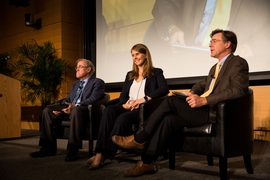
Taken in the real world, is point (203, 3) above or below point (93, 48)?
above

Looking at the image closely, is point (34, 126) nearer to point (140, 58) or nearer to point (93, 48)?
point (93, 48)

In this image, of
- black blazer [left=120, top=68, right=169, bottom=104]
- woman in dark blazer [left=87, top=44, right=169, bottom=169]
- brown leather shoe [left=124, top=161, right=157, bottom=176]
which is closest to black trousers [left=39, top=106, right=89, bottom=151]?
woman in dark blazer [left=87, top=44, right=169, bottom=169]

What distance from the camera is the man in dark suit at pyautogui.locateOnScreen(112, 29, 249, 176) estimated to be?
195 centimetres

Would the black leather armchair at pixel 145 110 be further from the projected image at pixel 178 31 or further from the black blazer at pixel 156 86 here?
the projected image at pixel 178 31

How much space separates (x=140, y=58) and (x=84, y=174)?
118 centimetres

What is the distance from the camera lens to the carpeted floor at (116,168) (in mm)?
2020

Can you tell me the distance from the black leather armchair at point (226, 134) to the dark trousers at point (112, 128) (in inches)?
21.1

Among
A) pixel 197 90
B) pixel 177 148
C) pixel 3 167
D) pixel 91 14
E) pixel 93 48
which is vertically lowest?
pixel 3 167

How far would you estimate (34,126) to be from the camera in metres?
6.03

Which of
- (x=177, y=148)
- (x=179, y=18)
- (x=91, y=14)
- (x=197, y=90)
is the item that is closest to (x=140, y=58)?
(x=197, y=90)

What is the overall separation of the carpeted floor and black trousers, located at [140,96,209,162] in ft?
0.68

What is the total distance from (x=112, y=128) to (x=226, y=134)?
1001 mm

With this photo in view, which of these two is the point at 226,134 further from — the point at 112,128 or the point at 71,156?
the point at 71,156

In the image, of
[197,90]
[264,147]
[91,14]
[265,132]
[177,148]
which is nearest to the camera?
[177,148]
